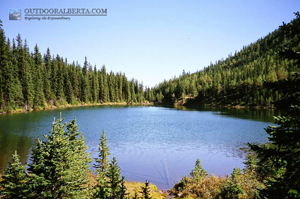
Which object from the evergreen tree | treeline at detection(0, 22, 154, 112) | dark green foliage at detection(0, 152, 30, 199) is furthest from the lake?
the evergreen tree

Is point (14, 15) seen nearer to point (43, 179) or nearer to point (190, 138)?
point (43, 179)

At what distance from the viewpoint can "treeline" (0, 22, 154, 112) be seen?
73.4m

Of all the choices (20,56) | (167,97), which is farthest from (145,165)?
(167,97)

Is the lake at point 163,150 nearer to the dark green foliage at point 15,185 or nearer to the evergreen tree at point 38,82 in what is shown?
the dark green foliage at point 15,185

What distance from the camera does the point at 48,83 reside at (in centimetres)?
9881

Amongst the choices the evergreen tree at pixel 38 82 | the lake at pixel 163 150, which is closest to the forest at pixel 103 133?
the evergreen tree at pixel 38 82

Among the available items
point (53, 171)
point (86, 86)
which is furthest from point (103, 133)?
point (86, 86)

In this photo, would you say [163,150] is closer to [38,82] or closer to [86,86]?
[38,82]

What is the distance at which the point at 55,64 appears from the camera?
114m

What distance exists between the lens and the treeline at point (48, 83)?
73394 millimetres

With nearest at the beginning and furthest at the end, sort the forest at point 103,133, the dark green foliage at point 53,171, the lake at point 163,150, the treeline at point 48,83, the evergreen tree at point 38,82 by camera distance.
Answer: the forest at point 103,133 < the dark green foliage at point 53,171 < the lake at point 163,150 < the treeline at point 48,83 < the evergreen tree at point 38,82

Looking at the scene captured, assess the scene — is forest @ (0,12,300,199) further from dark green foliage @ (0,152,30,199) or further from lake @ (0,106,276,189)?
lake @ (0,106,276,189)

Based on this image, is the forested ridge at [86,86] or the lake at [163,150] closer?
the lake at [163,150]

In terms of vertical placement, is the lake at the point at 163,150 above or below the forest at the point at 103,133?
below
